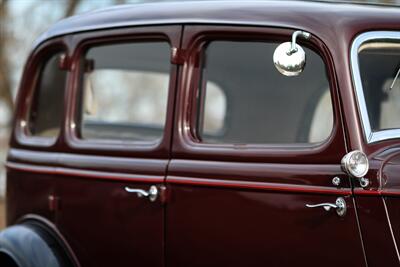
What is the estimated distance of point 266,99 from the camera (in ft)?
14.5

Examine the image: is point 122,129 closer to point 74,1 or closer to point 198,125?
point 198,125

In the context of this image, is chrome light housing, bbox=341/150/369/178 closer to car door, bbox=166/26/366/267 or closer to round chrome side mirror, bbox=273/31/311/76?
car door, bbox=166/26/366/267

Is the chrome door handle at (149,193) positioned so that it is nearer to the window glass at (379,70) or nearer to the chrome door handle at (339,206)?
the chrome door handle at (339,206)

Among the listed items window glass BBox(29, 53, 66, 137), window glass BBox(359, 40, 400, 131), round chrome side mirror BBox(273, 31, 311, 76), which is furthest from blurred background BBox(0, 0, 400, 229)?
round chrome side mirror BBox(273, 31, 311, 76)

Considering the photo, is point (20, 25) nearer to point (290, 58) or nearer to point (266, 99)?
point (266, 99)

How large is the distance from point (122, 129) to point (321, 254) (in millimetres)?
2391

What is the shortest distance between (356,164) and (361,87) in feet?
1.06

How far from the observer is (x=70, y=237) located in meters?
3.34

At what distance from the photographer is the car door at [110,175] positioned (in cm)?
298

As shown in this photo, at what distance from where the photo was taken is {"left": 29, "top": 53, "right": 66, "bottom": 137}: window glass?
12.7 ft

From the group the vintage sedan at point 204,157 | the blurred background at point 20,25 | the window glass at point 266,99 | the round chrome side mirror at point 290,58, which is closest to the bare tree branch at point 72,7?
the blurred background at point 20,25

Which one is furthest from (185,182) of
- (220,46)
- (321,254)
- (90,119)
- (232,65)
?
(232,65)

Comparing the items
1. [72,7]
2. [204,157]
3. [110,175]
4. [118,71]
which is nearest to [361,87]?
[204,157]

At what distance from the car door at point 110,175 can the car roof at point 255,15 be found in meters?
0.06
